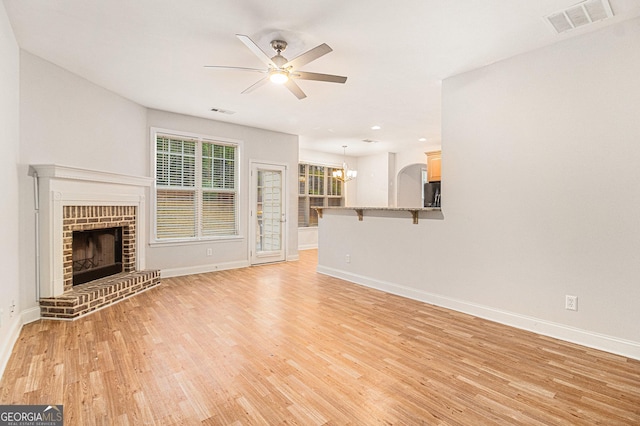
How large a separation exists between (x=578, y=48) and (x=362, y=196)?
7.30 m

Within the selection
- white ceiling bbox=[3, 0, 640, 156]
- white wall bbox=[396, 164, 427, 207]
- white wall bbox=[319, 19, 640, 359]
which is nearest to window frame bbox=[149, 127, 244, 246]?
white ceiling bbox=[3, 0, 640, 156]

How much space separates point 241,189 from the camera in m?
6.30

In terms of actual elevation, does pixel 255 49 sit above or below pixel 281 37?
below

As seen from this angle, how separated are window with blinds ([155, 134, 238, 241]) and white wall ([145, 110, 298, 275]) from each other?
0.17 metres

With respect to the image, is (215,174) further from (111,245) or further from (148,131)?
(111,245)

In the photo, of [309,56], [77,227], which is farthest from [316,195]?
[309,56]

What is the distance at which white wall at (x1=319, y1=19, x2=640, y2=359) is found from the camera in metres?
2.68

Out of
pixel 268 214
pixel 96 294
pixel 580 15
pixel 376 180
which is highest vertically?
pixel 580 15

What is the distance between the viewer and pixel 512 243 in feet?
10.9

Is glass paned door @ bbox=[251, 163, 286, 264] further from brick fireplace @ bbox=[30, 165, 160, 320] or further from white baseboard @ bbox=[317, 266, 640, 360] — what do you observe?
white baseboard @ bbox=[317, 266, 640, 360]

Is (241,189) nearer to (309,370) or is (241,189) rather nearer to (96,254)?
(96,254)

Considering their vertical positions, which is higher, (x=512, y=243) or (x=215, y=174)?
(x=215, y=174)

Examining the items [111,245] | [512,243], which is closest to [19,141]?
[111,245]

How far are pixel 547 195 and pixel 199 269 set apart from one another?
17.6 ft
